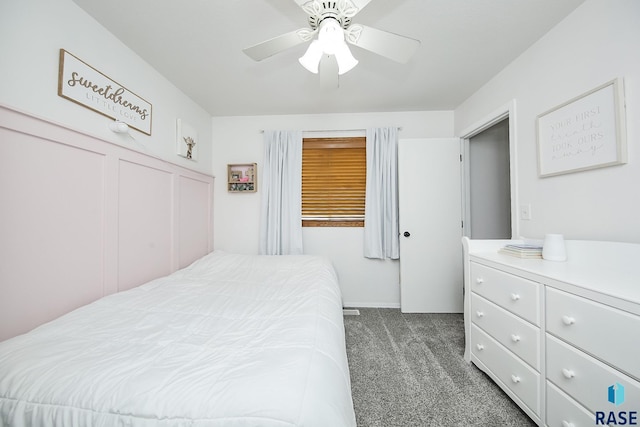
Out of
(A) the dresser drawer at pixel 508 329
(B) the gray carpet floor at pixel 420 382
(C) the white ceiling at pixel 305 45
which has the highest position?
(C) the white ceiling at pixel 305 45

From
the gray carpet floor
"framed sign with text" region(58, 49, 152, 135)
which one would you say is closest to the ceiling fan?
"framed sign with text" region(58, 49, 152, 135)

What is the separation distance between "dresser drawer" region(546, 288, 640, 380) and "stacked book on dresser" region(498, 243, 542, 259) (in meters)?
0.46

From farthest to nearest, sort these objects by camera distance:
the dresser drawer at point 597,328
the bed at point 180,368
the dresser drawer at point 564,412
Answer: the dresser drawer at point 564,412
the dresser drawer at point 597,328
the bed at point 180,368

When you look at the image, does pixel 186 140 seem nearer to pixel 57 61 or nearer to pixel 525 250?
pixel 57 61

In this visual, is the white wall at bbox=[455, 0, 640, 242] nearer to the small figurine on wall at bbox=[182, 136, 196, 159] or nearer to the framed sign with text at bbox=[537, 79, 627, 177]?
the framed sign with text at bbox=[537, 79, 627, 177]

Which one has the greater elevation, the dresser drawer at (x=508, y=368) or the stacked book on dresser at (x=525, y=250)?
the stacked book on dresser at (x=525, y=250)

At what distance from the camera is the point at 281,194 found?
112 inches

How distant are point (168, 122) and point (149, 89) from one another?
302mm

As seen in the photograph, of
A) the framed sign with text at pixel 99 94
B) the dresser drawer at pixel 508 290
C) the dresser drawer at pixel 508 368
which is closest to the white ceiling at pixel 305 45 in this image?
the framed sign with text at pixel 99 94

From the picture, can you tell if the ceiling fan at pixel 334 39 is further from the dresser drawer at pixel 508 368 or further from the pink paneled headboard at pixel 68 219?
the dresser drawer at pixel 508 368

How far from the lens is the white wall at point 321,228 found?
9.38 ft

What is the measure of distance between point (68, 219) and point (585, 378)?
102 inches

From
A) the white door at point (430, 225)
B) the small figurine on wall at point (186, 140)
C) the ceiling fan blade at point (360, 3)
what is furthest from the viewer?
the white door at point (430, 225)

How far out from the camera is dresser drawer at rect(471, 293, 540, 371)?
1.17m
